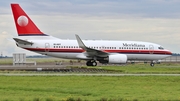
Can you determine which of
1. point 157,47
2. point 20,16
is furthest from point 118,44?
point 20,16

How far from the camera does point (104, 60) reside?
2048 inches

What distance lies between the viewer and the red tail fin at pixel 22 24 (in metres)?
52.2

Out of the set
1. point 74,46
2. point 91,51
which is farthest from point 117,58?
point 74,46

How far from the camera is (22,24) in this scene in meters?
52.2

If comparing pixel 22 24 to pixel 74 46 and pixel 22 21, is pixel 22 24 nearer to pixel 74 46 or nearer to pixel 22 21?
pixel 22 21

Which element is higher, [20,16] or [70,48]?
[20,16]

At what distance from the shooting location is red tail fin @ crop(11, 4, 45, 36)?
52.2m

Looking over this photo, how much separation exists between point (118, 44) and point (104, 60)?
127 inches

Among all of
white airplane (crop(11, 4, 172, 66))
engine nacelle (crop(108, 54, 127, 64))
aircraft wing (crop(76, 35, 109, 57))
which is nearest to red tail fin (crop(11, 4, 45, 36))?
white airplane (crop(11, 4, 172, 66))

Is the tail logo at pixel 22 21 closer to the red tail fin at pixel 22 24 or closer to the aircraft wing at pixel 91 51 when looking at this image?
the red tail fin at pixel 22 24

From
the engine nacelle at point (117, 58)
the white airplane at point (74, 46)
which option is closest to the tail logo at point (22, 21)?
the white airplane at point (74, 46)

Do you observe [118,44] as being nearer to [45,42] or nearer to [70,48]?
[70,48]

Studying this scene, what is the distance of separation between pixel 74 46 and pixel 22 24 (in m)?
7.65

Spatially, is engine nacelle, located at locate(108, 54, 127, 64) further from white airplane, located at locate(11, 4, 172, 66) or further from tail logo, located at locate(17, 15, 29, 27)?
tail logo, located at locate(17, 15, 29, 27)
